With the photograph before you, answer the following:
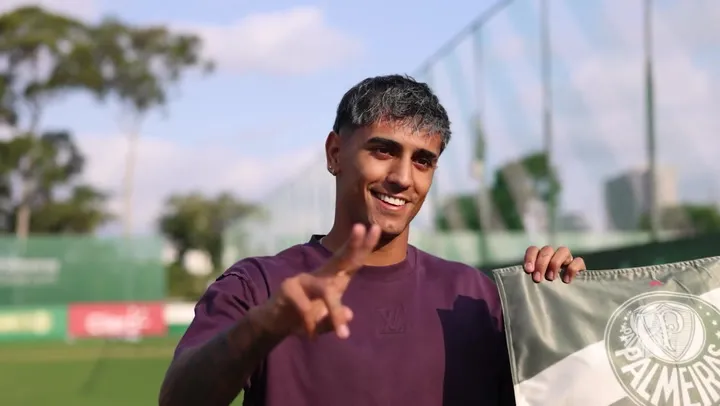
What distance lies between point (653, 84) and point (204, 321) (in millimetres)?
9344

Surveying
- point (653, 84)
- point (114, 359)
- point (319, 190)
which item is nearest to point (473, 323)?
point (653, 84)

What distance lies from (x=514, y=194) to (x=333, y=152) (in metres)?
12.5

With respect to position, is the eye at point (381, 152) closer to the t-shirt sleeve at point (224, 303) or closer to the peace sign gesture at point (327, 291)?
the t-shirt sleeve at point (224, 303)

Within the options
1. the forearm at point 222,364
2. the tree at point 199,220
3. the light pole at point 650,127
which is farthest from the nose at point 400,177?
the tree at point 199,220

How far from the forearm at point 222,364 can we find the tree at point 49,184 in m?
45.8

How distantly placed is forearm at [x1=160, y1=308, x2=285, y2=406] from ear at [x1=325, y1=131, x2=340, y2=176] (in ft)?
2.31

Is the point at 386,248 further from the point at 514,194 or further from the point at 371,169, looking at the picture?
the point at 514,194

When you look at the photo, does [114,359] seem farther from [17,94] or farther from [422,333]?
[17,94]

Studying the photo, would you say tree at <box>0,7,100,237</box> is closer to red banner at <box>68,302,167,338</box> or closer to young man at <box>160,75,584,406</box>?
red banner at <box>68,302,167,338</box>

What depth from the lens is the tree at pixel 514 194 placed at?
13805mm

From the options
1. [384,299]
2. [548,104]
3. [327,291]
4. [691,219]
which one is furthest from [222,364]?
[548,104]

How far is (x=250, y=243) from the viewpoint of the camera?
37656mm

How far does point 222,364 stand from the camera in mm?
2164

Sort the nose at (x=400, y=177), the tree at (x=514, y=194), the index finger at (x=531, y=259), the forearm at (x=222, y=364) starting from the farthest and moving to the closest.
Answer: the tree at (x=514, y=194) → the index finger at (x=531, y=259) → the nose at (x=400, y=177) → the forearm at (x=222, y=364)
